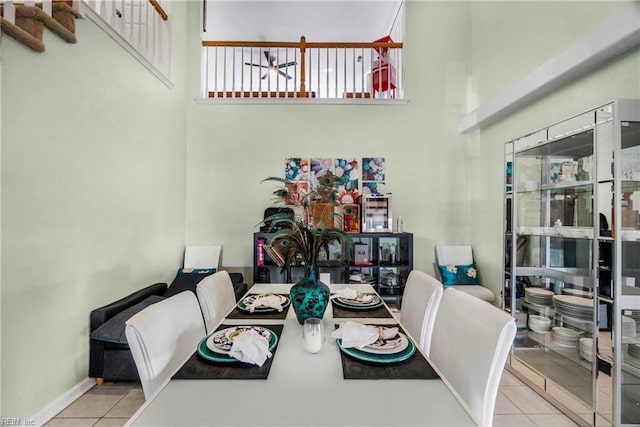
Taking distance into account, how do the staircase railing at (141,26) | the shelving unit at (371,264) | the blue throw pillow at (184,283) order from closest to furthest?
the staircase railing at (141,26), the blue throw pillow at (184,283), the shelving unit at (371,264)

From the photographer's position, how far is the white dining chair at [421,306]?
170 centimetres

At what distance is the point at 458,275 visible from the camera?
150 inches

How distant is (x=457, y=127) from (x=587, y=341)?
2938 mm

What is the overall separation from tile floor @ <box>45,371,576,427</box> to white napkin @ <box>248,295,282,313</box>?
120 cm

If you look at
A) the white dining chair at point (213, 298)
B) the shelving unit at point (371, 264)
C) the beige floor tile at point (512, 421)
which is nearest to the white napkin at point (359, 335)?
the white dining chair at point (213, 298)

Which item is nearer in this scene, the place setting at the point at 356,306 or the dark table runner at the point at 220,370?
the dark table runner at the point at 220,370

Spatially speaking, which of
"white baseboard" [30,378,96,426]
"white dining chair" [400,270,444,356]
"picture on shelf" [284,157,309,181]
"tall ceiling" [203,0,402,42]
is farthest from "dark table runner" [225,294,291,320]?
"tall ceiling" [203,0,402,42]

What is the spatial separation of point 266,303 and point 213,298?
0.35 metres

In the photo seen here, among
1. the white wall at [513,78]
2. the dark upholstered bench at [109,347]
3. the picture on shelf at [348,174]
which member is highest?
the white wall at [513,78]

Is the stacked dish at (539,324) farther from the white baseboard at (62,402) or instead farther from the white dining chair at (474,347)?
the white baseboard at (62,402)

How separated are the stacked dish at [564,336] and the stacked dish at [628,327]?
0.36 m

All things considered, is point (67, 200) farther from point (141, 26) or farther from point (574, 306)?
point (574, 306)

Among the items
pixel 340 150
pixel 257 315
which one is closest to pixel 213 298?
pixel 257 315

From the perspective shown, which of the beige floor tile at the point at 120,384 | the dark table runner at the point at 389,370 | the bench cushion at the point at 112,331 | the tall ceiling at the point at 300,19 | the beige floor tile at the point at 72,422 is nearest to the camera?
the dark table runner at the point at 389,370
